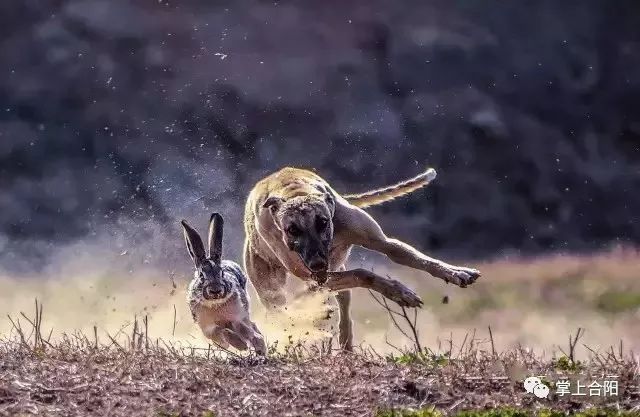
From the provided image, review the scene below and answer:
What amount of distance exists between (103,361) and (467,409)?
3.22 meters

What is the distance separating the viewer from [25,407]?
22.8ft

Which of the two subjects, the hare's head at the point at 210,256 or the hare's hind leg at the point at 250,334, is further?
the hare's head at the point at 210,256

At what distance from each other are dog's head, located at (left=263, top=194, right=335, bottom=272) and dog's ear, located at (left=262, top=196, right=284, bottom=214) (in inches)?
1.9

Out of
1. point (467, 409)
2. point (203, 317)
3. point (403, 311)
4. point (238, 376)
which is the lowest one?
point (467, 409)

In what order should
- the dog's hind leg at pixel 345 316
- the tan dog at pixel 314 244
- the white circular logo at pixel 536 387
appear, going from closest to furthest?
the white circular logo at pixel 536 387 < the tan dog at pixel 314 244 < the dog's hind leg at pixel 345 316

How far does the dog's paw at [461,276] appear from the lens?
9219 mm

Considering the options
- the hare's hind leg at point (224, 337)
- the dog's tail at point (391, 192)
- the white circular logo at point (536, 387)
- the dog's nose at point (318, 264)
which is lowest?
the white circular logo at point (536, 387)

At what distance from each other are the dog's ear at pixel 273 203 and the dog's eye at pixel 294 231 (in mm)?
301

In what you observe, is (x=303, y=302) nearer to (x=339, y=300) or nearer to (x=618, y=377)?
(x=339, y=300)

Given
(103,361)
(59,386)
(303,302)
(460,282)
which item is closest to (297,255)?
(303,302)

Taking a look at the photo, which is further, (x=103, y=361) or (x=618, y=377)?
Result: (x=103, y=361)

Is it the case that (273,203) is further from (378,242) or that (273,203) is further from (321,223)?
(378,242)

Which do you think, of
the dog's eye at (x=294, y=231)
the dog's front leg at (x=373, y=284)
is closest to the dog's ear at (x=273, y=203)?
the dog's eye at (x=294, y=231)

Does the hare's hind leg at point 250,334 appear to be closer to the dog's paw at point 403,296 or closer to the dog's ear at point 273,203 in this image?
the dog's ear at point 273,203
